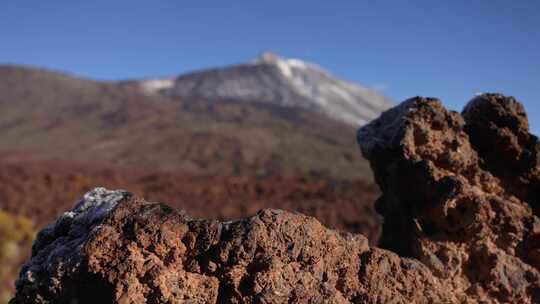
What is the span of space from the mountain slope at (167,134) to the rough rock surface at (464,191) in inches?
1447

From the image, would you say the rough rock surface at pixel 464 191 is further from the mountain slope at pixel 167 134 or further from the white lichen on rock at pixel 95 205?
the mountain slope at pixel 167 134

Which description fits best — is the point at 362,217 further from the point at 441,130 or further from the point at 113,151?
the point at 113,151

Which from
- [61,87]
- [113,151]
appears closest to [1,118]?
[61,87]

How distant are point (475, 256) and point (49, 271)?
90.1 inches

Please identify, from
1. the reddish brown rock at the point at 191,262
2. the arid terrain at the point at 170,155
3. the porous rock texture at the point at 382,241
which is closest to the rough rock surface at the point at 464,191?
the porous rock texture at the point at 382,241

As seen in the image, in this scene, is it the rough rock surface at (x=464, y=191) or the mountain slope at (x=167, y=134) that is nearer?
the rough rock surface at (x=464, y=191)

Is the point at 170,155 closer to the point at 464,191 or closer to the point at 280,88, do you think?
the point at 464,191

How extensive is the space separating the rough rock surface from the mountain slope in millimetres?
36741

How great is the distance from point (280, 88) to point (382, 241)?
96147 millimetres

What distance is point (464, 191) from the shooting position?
316 centimetres

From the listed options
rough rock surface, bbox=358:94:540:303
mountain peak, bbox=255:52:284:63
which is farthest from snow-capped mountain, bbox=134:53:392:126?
rough rock surface, bbox=358:94:540:303

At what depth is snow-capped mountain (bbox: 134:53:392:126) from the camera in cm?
9206

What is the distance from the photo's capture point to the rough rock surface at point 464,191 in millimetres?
3119

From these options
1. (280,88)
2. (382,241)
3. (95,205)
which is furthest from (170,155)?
(280,88)
